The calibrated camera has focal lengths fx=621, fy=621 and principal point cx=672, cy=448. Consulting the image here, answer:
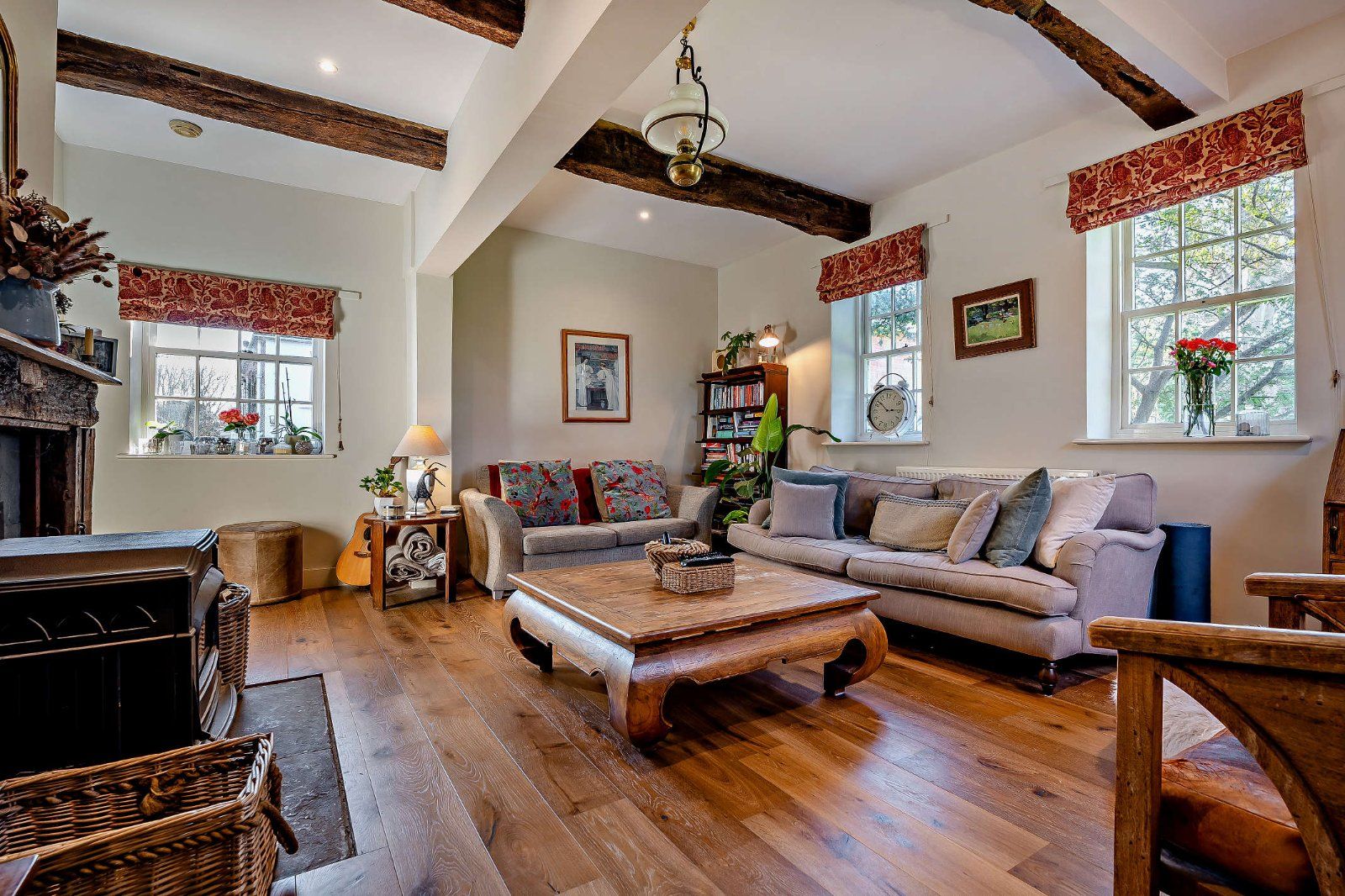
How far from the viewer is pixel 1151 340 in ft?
11.4

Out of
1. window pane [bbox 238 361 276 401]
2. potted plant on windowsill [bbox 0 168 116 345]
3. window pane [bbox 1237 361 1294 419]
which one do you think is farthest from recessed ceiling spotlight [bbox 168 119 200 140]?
window pane [bbox 1237 361 1294 419]

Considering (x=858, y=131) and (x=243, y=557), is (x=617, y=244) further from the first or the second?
(x=243, y=557)

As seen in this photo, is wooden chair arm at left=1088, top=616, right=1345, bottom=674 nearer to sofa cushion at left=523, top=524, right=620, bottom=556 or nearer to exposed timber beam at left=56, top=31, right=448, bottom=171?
sofa cushion at left=523, top=524, right=620, bottom=556

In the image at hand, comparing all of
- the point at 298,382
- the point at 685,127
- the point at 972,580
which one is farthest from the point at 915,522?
the point at 298,382

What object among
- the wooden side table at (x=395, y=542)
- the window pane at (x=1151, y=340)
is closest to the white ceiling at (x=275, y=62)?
the wooden side table at (x=395, y=542)

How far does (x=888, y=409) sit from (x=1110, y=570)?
88.1 inches

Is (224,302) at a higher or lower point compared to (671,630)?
higher

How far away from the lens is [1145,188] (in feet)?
10.6

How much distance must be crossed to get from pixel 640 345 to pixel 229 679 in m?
4.13

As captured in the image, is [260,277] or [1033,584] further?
[260,277]

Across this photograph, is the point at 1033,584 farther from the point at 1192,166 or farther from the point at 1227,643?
the point at 1192,166

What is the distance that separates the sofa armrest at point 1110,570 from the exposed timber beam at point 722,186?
2806mm

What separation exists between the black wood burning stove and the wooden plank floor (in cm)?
57

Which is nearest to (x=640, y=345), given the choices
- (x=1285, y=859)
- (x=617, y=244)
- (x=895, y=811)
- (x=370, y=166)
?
(x=617, y=244)
